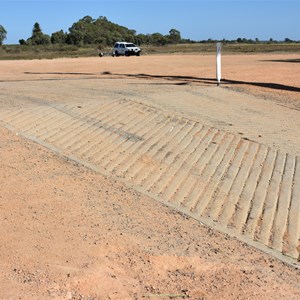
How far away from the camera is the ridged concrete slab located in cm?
693

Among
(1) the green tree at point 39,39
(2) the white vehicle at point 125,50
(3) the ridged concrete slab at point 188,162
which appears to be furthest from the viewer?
(1) the green tree at point 39,39

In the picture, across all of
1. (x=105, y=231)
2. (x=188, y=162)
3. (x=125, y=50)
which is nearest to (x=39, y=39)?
(x=125, y=50)

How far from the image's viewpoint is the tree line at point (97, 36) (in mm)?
81875

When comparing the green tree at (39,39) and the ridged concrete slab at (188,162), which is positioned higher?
the ridged concrete slab at (188,162)

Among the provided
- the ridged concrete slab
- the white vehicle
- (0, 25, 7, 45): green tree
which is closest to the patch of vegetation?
(0, 25, 7, 45): green tree

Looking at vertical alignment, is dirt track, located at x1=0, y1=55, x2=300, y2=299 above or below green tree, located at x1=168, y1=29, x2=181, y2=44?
above

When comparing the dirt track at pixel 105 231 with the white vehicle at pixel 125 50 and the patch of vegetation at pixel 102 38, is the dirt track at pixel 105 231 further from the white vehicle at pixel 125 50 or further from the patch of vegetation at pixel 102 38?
the patch of vegetation at pixel 102 38

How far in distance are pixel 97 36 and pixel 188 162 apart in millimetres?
80430

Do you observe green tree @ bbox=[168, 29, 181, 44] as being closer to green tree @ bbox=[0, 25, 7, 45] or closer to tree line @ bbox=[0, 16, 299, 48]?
tree line @ bbox=[0, 16, 299, 48]

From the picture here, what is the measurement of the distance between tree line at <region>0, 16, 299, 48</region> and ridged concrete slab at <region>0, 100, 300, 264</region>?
216 feet

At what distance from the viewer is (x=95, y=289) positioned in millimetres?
4723

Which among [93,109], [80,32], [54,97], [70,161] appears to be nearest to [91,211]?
[70,161]

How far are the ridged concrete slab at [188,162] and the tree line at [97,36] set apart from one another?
2589 inches

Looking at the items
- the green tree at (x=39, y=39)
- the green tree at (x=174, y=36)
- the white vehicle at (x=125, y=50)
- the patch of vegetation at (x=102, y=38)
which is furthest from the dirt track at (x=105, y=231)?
the green tree at (x=174, y=36)
